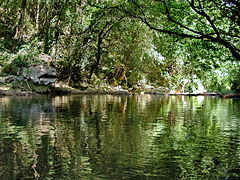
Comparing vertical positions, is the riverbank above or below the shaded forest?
below

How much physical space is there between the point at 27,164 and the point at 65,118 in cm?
936

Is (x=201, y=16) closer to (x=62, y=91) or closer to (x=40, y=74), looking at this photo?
(x=62, y=91)

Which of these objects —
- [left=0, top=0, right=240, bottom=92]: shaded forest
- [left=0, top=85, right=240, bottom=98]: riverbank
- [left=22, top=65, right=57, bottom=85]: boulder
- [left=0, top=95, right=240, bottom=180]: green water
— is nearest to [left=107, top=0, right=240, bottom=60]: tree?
[left=0, top=95, right=240, bottom=180]: green water

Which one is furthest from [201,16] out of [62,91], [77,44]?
[77,44]

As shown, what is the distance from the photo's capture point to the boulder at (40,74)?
40469mm

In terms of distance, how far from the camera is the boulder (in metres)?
40.5

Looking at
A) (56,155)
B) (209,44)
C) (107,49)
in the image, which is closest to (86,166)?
(56,155)

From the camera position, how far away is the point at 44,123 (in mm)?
16156

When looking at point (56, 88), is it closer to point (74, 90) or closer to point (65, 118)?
point (74, 90)

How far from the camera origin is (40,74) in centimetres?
4106

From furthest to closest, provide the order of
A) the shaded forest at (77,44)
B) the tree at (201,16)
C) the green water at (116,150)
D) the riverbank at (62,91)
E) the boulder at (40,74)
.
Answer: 1. the shaded forest at (77,44)
2. the boulder at (40,74)
3. the riverbank at (62,91)
4. the tree at (201,16)
5. the green water at (116,150)

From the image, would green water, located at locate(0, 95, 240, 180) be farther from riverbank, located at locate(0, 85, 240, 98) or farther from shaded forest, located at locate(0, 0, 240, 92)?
riverbank, located at locate(0, 85, 240, 98)

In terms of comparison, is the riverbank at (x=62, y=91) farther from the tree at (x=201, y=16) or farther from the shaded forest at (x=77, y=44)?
the tree at (x=201, y=16)

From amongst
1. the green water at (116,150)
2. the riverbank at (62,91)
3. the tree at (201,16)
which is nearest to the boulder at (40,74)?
the riverbank at (62,91)
